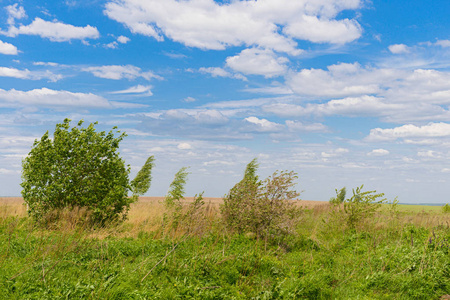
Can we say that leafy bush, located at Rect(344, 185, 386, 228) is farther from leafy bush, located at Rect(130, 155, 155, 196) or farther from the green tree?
leafy bush, located at Rect(130, 155, 155, 196)

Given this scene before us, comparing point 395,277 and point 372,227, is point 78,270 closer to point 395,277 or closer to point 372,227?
point 395,277

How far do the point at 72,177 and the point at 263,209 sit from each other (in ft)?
22.8

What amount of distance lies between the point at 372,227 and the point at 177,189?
1265 centimetres

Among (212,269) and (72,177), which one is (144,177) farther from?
(212,269)

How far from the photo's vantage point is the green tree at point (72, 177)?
40.8ft

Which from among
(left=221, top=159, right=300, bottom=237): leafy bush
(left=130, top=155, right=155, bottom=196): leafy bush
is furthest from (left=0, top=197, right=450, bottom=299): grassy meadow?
(left=130, top=155, right=155, bottom=196): leafy bush

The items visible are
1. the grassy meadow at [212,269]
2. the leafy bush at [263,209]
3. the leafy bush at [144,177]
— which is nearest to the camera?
the grassy meadow at [212,269]

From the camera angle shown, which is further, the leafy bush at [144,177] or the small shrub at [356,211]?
the leafy bush at [144,177]

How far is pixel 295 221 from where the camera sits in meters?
11.5

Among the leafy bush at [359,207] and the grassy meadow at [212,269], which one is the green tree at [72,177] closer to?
the grassy meadow at [212,269]

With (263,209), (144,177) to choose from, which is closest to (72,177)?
(263,209)

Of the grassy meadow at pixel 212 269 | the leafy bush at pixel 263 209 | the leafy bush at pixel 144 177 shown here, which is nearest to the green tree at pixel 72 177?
the grassy meadow at pixel 212 269

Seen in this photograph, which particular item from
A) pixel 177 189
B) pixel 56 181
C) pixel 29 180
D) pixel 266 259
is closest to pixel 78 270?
pixel 266 259

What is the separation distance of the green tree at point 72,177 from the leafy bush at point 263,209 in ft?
14.4
